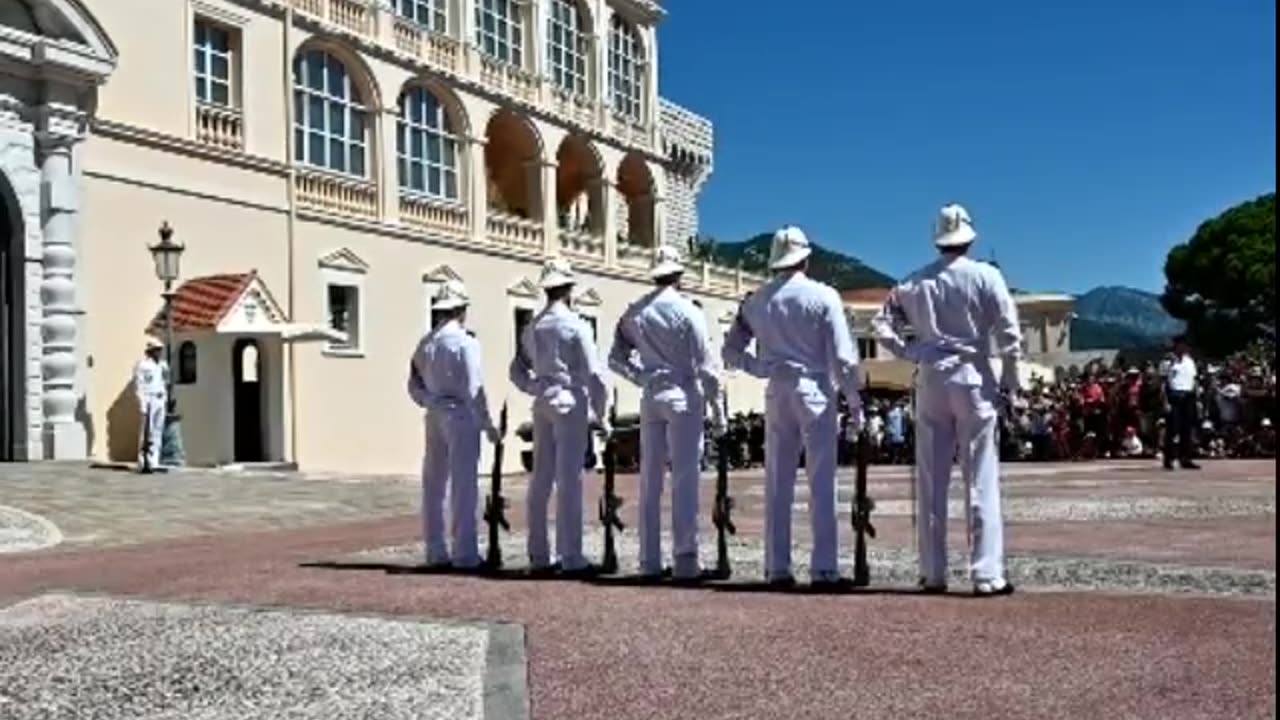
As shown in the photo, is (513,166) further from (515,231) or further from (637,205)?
(637,205)

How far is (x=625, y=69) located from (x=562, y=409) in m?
34.4

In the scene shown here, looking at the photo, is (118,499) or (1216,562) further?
(118,499)

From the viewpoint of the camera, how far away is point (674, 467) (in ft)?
33.0

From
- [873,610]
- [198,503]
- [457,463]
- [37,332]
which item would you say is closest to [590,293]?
[37,332]

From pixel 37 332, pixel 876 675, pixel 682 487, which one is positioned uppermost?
pixel 37 332

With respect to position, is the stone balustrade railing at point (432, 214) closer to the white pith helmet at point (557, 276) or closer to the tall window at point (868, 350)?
the white pith helmet at point (557, 276)

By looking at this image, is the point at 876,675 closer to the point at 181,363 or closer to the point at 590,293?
the point at 181,363

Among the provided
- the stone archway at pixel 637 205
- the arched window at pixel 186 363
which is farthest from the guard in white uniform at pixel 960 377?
the stone archway at pixel 637 205

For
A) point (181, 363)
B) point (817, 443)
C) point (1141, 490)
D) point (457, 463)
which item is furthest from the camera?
point (181, 363)

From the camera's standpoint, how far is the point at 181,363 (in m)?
25.6

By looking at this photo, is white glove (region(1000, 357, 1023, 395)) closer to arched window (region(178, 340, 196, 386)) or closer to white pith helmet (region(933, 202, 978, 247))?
white pith helmet (region(933, 202, 978, 247))

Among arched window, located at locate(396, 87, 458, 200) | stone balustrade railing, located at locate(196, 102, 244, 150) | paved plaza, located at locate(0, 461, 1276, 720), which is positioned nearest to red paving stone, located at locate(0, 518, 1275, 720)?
paved plaza, located at locate(0, 461, 1276, 720)

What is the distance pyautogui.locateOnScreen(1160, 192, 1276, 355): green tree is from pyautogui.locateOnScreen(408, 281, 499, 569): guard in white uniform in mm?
68470

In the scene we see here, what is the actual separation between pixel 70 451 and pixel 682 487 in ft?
52.2
